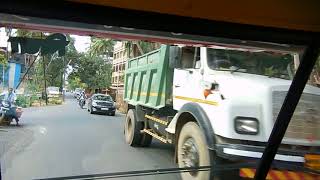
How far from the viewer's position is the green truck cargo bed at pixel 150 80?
29.6ft

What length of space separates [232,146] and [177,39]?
3.39 meters

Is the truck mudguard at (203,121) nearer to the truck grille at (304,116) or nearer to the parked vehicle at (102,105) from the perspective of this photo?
the truck grille at (304,116)

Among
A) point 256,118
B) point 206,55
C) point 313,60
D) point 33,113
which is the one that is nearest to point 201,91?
point 206,55

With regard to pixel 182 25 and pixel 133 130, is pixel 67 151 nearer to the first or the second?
pixel 133 130

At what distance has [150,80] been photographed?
10.1 metres

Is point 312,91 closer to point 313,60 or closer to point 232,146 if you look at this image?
point 232,146

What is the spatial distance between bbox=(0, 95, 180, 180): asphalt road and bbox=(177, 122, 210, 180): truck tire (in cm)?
83

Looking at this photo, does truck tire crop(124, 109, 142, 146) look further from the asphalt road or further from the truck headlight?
the truck headlight

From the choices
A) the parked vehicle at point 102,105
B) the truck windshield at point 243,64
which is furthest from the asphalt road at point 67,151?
the truck windshield at point 243,64

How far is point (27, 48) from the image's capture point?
2.68 m

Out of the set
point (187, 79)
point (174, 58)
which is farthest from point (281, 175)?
point (174, 58)

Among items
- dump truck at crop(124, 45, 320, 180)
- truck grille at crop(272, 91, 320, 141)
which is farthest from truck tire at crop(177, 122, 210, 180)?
truck grille at crop(272, 91, 320, 141)

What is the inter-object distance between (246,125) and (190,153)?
3.61 ft

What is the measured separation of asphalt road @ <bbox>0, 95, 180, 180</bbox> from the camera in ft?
24.0
